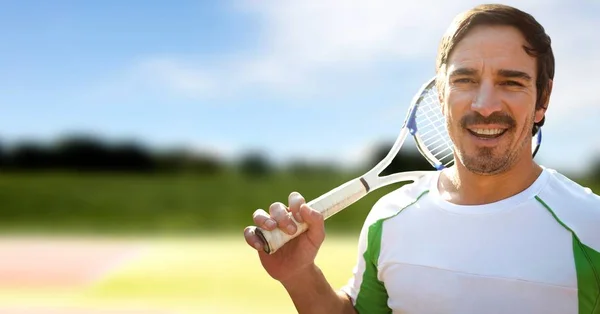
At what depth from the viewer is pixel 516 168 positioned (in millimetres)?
2807

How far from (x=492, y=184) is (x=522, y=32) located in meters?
0.61

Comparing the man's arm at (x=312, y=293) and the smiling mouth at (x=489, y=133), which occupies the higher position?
the smiling mouth at (x=489, y=133)

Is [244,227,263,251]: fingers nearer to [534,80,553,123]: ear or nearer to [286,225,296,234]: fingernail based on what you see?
[286,225,296,234]: fingernail

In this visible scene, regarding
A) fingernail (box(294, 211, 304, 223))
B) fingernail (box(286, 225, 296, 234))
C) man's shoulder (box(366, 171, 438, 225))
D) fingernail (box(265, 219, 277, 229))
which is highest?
fingernail (box(265, 219, 277, 229))

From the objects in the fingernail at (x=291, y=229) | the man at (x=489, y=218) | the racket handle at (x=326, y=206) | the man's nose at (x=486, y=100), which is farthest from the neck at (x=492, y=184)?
the fingernail at (x=291, y=229)

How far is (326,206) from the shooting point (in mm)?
2908

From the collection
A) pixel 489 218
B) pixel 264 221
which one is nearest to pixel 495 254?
pixel 489 218

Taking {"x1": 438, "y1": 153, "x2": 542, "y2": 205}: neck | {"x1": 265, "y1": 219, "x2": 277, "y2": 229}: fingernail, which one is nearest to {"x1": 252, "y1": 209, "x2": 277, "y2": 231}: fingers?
{"x1": 265, "y1": 219, "x2": 277, "y2": 229}: fingernail

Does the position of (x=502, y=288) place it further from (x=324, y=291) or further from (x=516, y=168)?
(x=324, y=291)

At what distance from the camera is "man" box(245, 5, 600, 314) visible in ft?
8.68

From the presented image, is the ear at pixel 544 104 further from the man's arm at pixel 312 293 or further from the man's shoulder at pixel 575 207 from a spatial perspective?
the man's arm at pixel 312 293

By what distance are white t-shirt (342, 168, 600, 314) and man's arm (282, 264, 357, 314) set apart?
7.8 inches

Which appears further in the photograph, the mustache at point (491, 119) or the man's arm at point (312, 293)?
the man's arm at point (312, 293)

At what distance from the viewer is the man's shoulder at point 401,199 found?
3.02m
